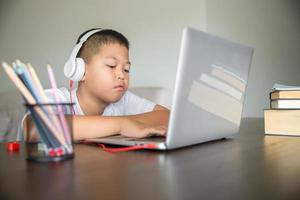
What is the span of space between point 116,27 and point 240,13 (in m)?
0.74

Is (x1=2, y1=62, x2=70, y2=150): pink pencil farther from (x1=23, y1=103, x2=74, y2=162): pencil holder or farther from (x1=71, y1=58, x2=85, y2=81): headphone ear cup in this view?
(x1=71, y1=58, x2=85, y2=81): headphone ear cup

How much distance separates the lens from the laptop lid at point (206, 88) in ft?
2.08

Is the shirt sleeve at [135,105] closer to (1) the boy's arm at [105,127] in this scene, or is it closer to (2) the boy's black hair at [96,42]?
(2) the boy's black hair at [96,42]

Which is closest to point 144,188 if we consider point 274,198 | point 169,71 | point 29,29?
point 274,198

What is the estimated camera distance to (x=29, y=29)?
2418 millimetres

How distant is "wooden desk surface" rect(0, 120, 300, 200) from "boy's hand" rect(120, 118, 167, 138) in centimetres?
10

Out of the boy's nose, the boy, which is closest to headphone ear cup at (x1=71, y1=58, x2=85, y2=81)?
the boy

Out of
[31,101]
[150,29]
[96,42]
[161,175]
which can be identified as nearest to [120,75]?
[96,42]

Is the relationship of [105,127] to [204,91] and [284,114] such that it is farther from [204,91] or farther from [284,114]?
[284,114]

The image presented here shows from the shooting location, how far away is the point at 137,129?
0.82 metres

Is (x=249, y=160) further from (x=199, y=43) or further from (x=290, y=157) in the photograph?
(x=199, y=43)

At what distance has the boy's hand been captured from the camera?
0.78 metres

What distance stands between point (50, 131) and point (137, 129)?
27cm

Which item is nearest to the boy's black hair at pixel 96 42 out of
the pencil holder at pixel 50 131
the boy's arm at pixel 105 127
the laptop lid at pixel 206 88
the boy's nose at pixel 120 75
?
the boy's nose at pixel 120 75
